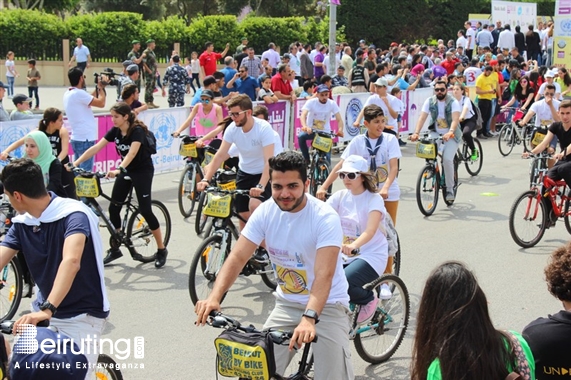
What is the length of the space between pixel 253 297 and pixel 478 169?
30.0ft

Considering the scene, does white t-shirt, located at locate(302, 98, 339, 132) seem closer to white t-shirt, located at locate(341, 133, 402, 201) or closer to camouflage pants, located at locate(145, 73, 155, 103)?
white t-shirt, located at locate(341, 133, 402, 201)

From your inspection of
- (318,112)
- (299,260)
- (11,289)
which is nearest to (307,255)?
(299,260)

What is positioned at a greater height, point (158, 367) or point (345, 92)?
point (345, 92)

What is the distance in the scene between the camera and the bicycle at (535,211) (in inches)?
410

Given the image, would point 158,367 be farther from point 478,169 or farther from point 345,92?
point 345,92

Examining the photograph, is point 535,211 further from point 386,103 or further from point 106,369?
point 106,369

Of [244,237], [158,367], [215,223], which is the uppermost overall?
[244,237]

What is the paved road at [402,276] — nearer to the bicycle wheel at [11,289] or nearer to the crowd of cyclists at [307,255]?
the crowd of cyclists at [307,255]

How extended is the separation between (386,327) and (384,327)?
7cm

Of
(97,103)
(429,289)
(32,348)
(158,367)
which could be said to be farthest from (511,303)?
(97,103)

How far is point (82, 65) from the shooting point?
3212cm

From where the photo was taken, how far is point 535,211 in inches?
412

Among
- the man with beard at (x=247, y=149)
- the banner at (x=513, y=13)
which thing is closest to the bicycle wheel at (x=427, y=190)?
the man with beard at (x=247, y=149)

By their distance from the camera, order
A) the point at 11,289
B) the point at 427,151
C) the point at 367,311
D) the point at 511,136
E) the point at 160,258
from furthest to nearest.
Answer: the point at 511,136 → the point at 427,151 → the point at 160,258 → the point at 11,289 → the point at 367,311
